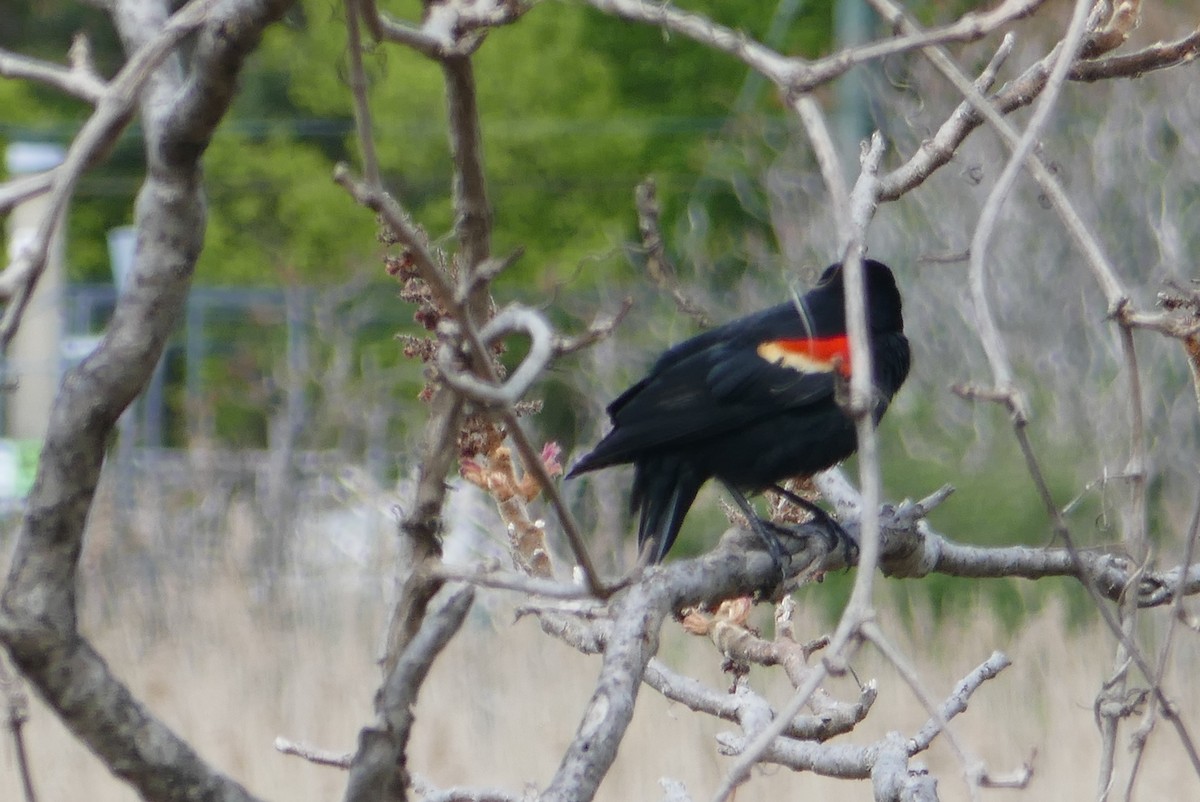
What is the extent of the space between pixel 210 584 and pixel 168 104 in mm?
7249

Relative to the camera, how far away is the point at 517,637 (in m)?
6.60

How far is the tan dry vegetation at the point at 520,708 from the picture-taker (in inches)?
203

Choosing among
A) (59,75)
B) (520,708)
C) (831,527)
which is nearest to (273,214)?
(520,708)

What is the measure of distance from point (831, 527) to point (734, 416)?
381 mm

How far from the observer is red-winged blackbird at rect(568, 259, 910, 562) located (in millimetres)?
3266

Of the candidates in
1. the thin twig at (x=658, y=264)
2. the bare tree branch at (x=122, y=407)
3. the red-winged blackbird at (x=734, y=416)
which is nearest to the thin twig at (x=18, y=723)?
the bare tree branch at (x=122, y=407)

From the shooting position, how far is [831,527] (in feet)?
10.4

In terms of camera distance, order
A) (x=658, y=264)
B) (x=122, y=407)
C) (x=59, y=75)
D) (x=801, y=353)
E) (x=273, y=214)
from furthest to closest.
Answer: (x=273, y=214), (x=801, y=353), (x=658, y=264), (x=59, y=75), (x=122, y=407)

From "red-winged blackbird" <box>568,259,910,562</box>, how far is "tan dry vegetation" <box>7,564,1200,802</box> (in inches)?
67.3

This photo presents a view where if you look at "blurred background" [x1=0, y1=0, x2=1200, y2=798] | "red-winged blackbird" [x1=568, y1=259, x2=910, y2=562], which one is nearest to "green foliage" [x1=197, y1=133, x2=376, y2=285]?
"blurred background" [x1=0, y1=0, x2=1200, y2=798]

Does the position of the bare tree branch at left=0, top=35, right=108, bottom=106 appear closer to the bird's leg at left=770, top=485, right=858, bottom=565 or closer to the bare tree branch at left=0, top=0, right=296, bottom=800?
the bare tree branch at left=0, top=0, right=296, bottom=800

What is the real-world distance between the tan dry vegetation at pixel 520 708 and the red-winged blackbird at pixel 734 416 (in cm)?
171

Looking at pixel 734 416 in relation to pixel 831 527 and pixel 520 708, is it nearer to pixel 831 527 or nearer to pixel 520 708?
pixel 831 527

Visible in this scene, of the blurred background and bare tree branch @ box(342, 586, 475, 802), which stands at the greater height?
the blurred background
